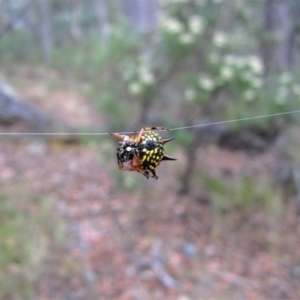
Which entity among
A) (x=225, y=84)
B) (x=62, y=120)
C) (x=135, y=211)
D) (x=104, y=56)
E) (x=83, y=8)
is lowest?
(x=135, y=211)

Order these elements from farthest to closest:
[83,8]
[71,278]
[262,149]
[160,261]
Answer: [83,8]
[262,149]
[160,261]
[71,278]

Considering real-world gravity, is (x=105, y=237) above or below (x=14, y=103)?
below

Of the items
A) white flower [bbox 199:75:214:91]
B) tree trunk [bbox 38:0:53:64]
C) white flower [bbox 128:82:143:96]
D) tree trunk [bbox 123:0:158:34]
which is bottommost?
white flower [bbox 199:75:214:91]

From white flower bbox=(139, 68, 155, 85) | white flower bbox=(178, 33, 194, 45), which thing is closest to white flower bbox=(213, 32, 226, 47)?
white flower bbox=(178, 33, 194, 45)

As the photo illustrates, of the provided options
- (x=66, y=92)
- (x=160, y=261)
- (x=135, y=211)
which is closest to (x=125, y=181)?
(x=135, y=211)

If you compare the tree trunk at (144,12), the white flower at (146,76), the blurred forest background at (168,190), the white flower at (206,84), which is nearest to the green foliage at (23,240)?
the blurred forest background at (168,190)

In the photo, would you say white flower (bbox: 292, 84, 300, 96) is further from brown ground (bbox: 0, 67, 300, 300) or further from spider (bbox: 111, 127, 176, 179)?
spider (bbox: 111, 127, 176, 179)

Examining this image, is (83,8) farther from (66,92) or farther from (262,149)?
(262,149)
